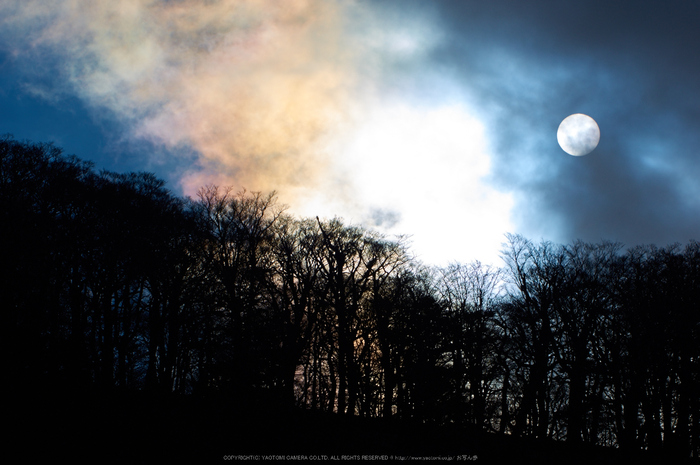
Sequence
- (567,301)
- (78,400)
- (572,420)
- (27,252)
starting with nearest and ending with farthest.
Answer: (78,400) < (27,252) < (572,420) < (567,301)

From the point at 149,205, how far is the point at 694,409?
34.7m

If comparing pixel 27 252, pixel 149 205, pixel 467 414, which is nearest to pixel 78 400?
pixel 27 252

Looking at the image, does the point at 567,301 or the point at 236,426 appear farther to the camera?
the point at 567,301

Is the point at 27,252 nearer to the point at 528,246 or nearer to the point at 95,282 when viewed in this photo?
the point at 95,282

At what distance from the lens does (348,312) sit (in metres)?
24.3

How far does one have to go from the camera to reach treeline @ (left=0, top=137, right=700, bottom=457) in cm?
1816

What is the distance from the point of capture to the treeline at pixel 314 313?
18.2 metres

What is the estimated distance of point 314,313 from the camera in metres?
24.1

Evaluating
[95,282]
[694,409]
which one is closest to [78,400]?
[95,282]

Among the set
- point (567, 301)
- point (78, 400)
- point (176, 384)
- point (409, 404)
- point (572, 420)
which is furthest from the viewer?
point (176, 384)

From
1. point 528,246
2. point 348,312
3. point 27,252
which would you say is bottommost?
point 348,312

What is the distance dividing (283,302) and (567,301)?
1888cm

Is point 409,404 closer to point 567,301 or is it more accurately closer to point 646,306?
point 567,301

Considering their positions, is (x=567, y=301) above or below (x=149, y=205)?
below
